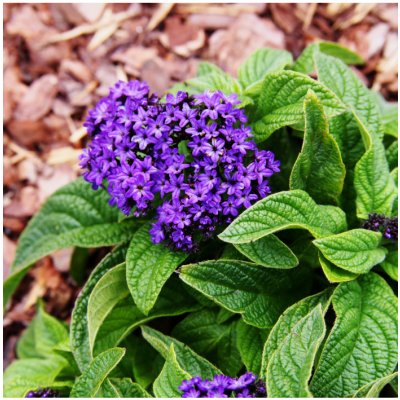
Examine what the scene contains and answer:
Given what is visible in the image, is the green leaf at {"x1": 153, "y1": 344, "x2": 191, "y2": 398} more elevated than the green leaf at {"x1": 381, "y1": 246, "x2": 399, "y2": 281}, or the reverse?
the green leaf at {"x1": 381, "y1": 246, "x2": 399, "y2": 281}

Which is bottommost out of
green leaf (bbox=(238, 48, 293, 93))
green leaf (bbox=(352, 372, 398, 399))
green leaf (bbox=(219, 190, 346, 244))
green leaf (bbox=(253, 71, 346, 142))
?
green leaf (bbox=(352, 372, 398, 399))

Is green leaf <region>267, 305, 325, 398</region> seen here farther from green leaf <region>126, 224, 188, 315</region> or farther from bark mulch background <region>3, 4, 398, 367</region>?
bark mulch background <region>3, 4, 398, 367</region>

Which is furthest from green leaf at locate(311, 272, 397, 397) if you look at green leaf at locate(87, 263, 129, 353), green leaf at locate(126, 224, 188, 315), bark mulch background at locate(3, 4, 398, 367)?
bark mulch background at locate(3, 4, 398, 367)

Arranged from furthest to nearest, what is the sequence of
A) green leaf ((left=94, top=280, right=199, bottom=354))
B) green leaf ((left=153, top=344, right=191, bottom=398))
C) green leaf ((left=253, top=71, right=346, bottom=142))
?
1. green leaf ((left=94, top=280, right=199, bottom=354))
2. green leaf ((left=253, top=71, right=346, bottom=142))
3. green leaf ((left=153, top=344, right=191, bottom=398))

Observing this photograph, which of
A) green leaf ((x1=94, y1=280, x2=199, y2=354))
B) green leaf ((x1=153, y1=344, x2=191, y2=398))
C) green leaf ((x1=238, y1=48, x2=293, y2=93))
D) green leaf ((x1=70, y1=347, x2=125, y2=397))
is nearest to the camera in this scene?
green leaf ((x1=153, y1=344, x2=191, y2=398))

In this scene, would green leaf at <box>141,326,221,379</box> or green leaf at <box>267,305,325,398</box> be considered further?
green leaf at <box>141,326,221,379</box>

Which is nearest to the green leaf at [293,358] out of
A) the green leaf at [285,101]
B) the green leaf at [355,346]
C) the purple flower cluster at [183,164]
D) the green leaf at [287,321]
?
the green leaf at [287,321]

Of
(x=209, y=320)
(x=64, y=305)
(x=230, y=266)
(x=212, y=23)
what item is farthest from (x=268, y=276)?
(x=212, y=23)
